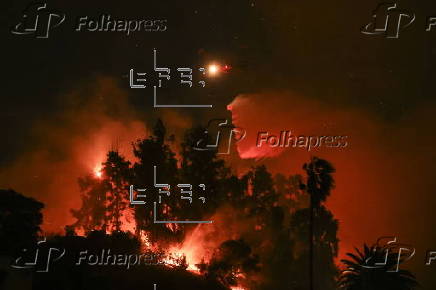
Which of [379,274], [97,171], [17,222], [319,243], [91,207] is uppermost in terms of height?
[97,171]

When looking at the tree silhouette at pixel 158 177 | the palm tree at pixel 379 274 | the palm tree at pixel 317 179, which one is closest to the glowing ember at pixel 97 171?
the tree silhouette at pixel 158 177

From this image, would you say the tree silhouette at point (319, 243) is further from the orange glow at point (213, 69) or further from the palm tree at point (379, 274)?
the orange glow at point (213, 69)

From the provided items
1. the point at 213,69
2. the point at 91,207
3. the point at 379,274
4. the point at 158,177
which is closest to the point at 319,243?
the point at 158,177

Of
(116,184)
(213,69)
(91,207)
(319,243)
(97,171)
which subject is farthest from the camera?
(97,171)

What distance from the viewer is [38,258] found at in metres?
39.1

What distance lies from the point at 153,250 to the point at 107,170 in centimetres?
2054

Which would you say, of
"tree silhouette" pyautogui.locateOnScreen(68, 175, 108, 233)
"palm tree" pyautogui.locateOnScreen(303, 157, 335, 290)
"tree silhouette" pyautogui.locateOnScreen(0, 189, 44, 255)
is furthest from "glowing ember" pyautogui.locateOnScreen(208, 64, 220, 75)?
"tree silhouette" pyautogui.locateOnScreen(0, 189, 44, 255)

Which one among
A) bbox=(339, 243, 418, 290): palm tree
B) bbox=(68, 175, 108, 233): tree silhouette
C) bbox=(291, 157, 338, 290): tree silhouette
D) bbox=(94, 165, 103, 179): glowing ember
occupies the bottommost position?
bbox=(339, 243, 418, 290): palm tree

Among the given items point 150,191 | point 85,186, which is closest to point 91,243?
point 150,191

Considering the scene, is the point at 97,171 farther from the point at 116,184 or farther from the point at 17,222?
the point at 17,222

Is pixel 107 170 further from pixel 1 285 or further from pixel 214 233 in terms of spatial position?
pixel 1 285

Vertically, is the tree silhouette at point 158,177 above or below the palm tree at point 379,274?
above

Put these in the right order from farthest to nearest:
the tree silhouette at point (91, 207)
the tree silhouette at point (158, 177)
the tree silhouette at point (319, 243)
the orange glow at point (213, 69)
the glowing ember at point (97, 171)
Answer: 1. the glowing ember at point (97, 171)
2. the tree silhouette at point (91, 207)
3. the tree silhouette at point (319, 243)
4. the orange glow at point (213, 69)
5. the tree silhouette at point (158, 177)

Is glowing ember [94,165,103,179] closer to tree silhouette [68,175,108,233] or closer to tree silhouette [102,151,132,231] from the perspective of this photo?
tree silhouette [68,175,108,233]
